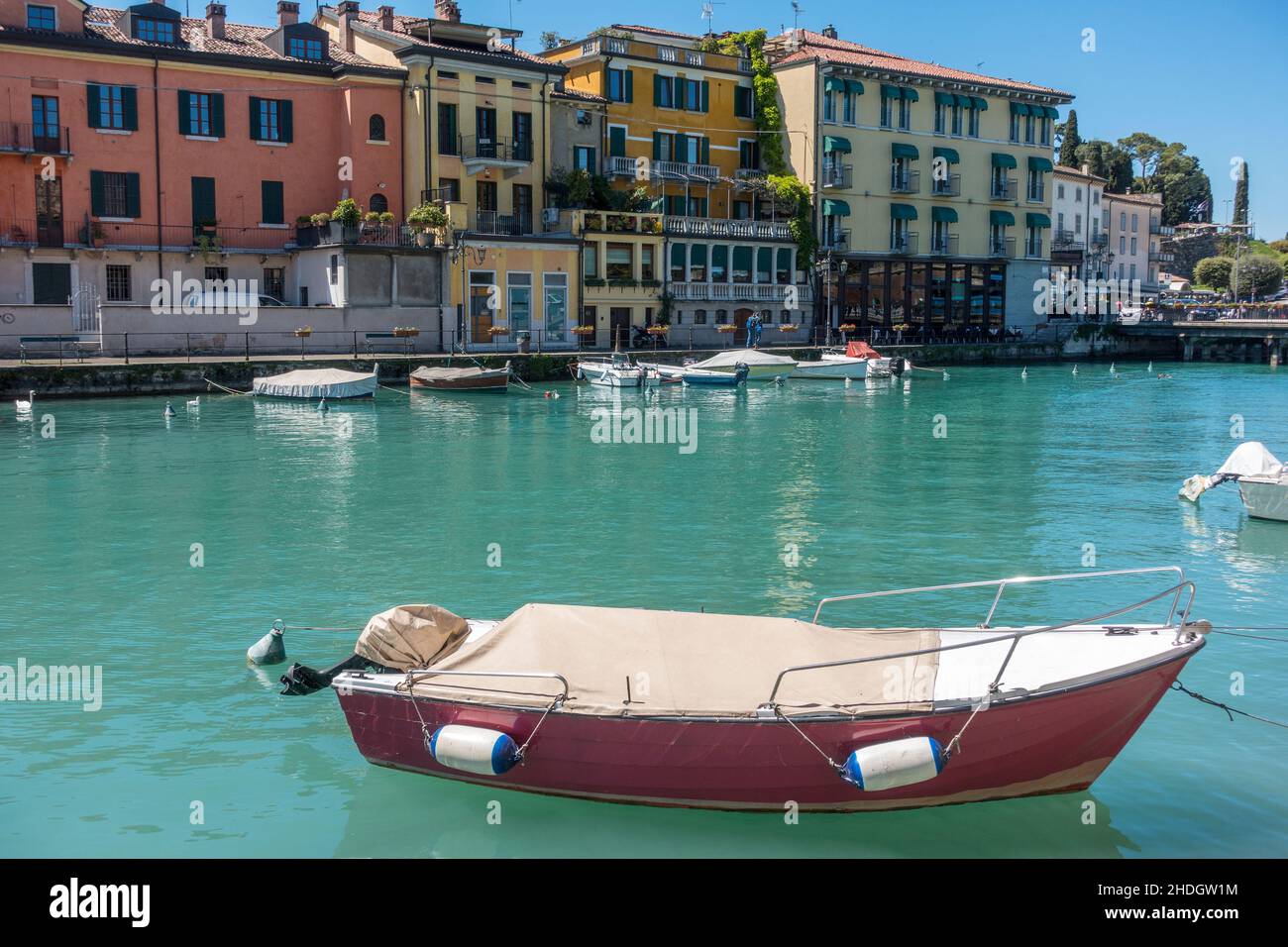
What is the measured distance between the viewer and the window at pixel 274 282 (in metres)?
52.3

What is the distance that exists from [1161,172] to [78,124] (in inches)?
4750

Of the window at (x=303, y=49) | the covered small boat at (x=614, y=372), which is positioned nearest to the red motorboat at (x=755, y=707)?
the covered small boat at (x=614, y=372)

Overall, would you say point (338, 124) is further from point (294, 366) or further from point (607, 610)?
point (607, 610)

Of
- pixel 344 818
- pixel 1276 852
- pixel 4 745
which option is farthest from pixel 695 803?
pixel 4 745

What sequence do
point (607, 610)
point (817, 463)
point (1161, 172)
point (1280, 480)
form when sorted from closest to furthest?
point (607, 610)
point (1280, 480)
point (817, 463)
point (1161, 172)

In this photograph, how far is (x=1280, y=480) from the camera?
24.6 metres

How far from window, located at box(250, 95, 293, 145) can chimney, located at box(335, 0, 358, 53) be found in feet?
16.9

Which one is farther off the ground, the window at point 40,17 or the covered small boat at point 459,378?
the window at point 40,17

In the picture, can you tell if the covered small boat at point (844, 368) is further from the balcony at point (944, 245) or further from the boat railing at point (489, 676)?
the boat railing at point (489, 676)

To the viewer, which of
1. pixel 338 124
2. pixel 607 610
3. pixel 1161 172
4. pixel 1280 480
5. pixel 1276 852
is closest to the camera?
pixel 1276 852

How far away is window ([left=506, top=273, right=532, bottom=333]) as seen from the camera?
5541 cm

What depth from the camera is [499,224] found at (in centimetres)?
5553

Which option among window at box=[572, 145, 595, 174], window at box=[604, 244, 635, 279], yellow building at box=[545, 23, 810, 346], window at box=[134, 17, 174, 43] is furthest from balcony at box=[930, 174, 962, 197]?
window at box=[134, 17, 174, 43]

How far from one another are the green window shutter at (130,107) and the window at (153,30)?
2.30 metres
